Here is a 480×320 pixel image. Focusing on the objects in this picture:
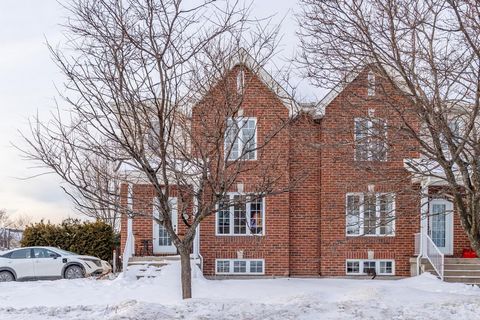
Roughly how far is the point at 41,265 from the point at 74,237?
560cm

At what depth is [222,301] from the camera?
1059cm

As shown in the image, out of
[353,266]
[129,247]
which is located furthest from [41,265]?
[353,266]

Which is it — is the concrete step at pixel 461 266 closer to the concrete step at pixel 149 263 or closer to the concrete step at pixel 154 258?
the concrete step at pixel 154 258

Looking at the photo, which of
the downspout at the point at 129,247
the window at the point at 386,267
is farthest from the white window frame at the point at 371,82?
the downspout at the point at 129,247

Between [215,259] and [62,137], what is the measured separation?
30.6ft

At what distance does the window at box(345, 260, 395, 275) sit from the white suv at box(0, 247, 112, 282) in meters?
8.75

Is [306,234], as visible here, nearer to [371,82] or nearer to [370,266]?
[370,266]

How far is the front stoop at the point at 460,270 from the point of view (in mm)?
17609

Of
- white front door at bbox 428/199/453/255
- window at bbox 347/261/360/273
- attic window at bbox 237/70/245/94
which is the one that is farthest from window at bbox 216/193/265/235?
attic window at bbox 237/70/245/94

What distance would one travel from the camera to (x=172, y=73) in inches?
408

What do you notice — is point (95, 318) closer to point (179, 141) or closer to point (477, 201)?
point (179, 141)

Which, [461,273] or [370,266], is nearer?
[461,273]

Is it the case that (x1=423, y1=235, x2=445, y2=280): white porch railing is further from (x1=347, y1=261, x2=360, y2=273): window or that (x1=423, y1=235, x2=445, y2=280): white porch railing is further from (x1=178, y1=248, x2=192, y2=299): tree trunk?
(x1=178, y1=248, x2=192, y2=299): tree trunk

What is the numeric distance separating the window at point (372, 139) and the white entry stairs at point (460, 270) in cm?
699
